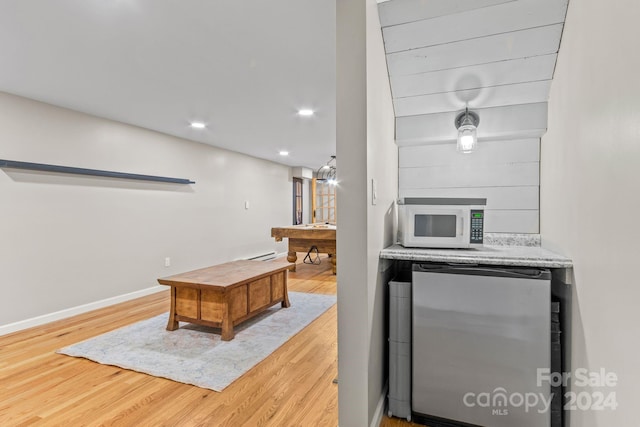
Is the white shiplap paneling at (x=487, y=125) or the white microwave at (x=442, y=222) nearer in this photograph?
the white microwave at (x=442, y=222)

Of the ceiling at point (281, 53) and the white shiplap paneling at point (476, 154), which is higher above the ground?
the ceiling at point (281, 53)

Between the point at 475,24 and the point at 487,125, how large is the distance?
65 cm

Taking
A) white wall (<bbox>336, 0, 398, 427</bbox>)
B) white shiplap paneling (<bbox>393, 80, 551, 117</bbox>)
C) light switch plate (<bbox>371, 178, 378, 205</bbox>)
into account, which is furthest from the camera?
white shiplap paneling (<bbox>393, 80, 551, 117</bbox>)

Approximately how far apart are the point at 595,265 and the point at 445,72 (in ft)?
4.17

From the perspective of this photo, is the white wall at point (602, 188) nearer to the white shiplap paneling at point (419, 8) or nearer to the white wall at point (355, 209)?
the white shiplap paneling at point (419, 8)

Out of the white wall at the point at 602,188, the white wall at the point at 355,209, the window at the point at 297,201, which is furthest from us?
the window at the point at 297,201

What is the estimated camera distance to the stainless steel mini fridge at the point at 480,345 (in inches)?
56.7

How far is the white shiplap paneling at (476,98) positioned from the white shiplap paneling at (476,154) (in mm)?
252

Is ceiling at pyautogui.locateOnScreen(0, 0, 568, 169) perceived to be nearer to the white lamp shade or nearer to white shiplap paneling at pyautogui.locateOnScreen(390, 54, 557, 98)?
white shiplap paneling at pyautogui.locateOnScreen(390, 54, 557, 98)

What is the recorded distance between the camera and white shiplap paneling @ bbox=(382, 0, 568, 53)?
1.49 m

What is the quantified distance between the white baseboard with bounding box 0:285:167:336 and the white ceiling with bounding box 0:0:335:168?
2107 mm

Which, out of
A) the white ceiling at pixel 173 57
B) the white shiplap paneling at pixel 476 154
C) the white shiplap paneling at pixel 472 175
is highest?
the white ceiling at pixel 173 57

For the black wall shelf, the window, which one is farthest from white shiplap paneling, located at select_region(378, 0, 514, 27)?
the window

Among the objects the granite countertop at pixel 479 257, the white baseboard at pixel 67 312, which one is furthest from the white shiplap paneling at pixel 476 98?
the white baseboard at pixel 67 312
